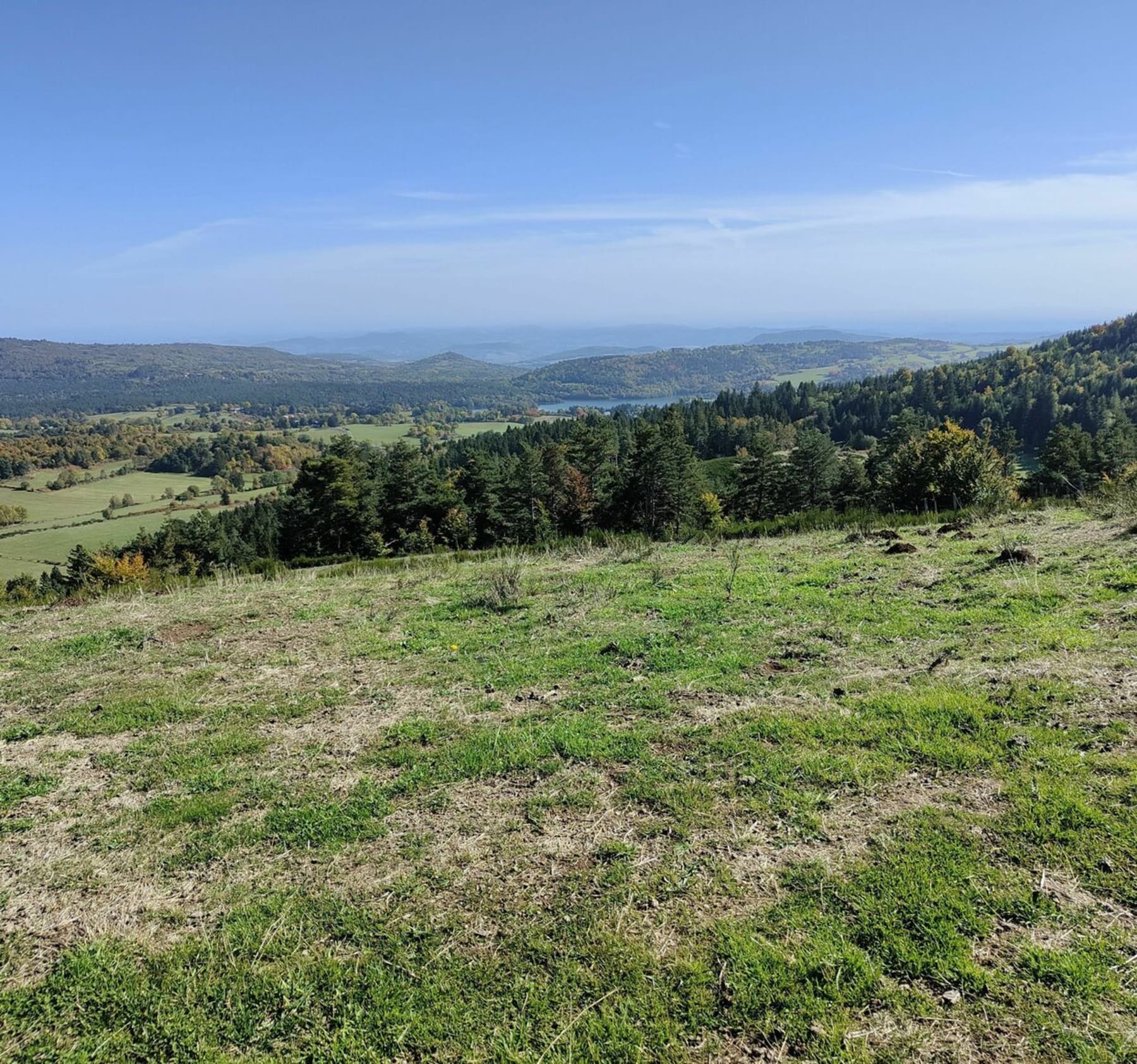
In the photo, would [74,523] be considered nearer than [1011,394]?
Yes

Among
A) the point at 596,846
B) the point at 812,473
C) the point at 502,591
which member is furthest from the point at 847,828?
the point at 812,473

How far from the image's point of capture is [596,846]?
13.2ft

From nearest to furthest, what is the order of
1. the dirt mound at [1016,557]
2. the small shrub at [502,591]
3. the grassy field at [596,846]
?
the grassy field at [596,846], the dirt mound at [1016,557], the small shrub at [502,591]

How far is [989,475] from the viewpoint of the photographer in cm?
2958

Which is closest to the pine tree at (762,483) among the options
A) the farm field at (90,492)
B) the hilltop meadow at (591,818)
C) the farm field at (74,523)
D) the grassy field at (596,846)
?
the hilltop meadow at (591,818)

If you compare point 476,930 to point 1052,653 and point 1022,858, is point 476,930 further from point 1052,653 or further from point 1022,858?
point 1052,653

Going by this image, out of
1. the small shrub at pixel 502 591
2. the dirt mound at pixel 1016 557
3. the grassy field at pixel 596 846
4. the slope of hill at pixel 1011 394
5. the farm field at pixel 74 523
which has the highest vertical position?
the slope of hill at pixel 1011 394

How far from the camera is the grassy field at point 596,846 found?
2.87 m

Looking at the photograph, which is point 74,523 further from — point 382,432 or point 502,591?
point 502,591

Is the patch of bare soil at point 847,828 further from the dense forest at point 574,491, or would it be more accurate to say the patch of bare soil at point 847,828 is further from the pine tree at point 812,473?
the pine tree at point 812,473

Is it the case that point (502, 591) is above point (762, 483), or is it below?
above

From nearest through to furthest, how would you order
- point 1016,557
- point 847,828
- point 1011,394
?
point 847,828
point 1016,557
point 1011,394

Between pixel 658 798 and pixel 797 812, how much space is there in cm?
98

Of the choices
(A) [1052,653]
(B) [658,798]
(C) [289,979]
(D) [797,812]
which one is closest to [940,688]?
(A) [1052,653]
